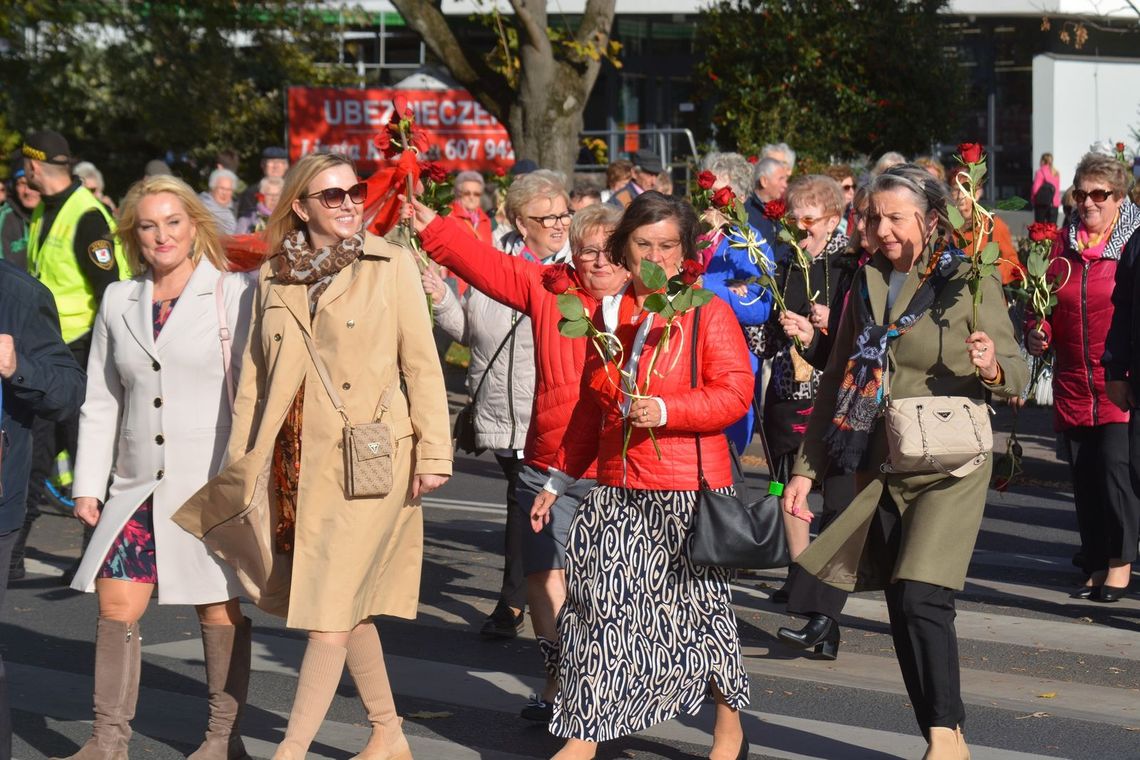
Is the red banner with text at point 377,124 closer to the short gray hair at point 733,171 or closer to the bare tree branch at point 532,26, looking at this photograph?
the bare tree branch at point 532,26

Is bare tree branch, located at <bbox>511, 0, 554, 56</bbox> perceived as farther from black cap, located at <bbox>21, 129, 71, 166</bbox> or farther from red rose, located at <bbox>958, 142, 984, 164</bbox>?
red rose, located at <bbox>958, 142, 984, 164</bbox>

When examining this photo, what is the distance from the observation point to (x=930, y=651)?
198 inches

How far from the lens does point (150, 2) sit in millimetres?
25328

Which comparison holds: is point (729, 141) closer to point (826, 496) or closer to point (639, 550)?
point (826, 496)

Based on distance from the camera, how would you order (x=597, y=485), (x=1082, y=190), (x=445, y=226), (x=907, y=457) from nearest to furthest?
(x=907, y=457) → (x=597, y=485) → (x=445, y=226) → (x=1082, y=190)

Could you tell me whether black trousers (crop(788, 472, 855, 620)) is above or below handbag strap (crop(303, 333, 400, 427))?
below

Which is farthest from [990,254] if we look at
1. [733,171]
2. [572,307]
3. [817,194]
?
[733,171]

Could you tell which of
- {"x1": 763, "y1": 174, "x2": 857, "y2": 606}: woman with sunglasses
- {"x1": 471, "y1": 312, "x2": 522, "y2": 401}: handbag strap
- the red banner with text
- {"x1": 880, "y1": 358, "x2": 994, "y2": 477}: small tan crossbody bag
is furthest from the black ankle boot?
the red banner with text

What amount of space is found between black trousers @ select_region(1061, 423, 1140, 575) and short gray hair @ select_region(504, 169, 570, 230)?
10.3 feet

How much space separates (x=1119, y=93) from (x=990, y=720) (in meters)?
29.4

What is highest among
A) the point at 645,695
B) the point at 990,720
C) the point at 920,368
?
the point at 920,368

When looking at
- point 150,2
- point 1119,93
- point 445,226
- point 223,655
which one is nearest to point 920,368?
point 445,226

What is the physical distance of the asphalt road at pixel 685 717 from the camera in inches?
228

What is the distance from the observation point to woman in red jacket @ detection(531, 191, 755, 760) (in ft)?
16.7
